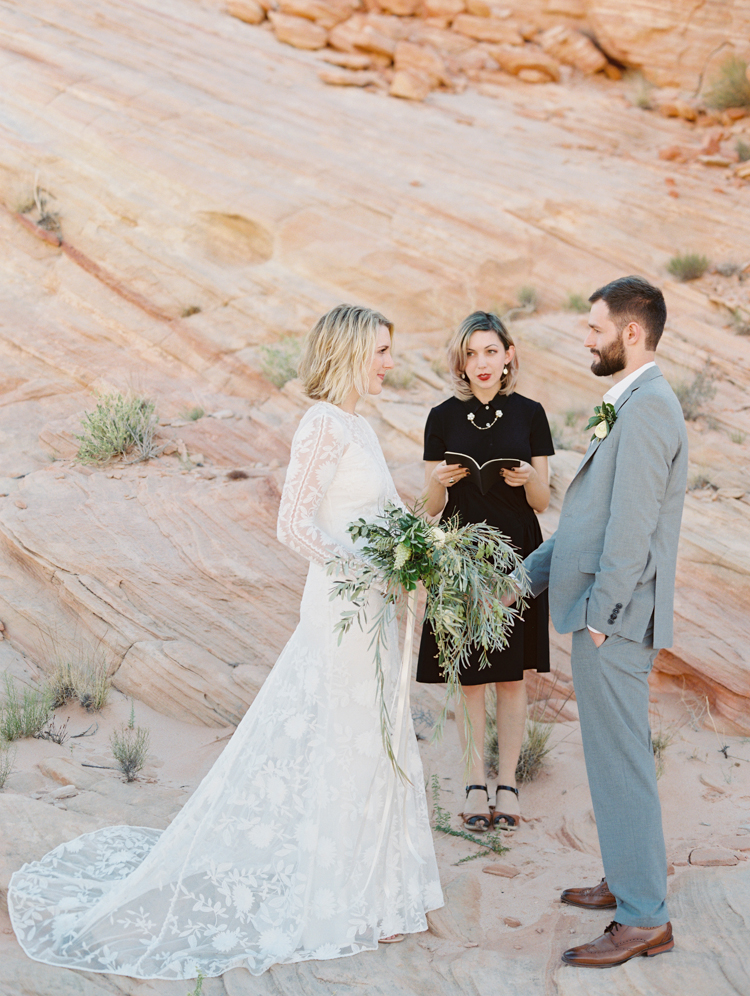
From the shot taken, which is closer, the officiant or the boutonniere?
the boutonniere

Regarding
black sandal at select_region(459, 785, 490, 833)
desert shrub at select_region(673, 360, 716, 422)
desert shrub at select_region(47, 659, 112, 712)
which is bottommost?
desert shrub at select_region(47, 659, 112, 712)

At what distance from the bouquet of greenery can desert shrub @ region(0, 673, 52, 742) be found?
2490 mm

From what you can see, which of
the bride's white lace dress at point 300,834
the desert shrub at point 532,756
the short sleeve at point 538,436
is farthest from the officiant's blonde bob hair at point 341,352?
the desert shrub at point 532,756

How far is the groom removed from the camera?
10.3ft

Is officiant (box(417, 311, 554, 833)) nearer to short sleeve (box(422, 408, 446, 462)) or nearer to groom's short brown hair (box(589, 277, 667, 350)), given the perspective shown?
short sleeve (box(422, 408, 446, 462))

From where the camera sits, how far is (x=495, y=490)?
4527 mm

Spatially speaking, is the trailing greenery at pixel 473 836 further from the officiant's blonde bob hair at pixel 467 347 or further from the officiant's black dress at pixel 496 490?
the officiant's blonde bob hair at pixel 467 347

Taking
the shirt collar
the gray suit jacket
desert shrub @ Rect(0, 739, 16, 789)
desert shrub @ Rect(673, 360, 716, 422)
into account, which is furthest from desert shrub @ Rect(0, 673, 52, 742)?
desert shrub @ Rect(673, 360, 716, 422)

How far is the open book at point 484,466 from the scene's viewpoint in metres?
4.45

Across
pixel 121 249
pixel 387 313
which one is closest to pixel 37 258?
pixel 121 249

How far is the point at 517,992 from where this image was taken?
313 cm

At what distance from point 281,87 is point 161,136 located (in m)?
2.17

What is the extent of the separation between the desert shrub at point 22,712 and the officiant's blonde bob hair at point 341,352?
275cm

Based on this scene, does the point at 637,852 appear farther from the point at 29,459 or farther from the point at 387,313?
the point at 387,313
